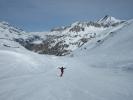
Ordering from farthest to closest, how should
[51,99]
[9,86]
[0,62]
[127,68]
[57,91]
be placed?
[127,68] → [0,62] → [9,86] → [57,91] → [51,99]

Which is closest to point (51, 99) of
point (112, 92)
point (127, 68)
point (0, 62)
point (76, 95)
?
point (76, 95)

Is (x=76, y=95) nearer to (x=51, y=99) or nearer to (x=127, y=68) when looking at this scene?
(x=51, y=99)

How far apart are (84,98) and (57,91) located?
3.38 meters

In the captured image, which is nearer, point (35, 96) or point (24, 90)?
point (35, 96)

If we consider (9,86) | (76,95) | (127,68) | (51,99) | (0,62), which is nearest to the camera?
(51,99)

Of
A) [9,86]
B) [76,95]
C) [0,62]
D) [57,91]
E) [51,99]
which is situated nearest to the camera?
[51,99]

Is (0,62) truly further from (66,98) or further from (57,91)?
(66,98)

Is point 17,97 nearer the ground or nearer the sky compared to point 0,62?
nearer the ground

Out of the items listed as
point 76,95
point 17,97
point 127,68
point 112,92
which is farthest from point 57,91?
point 127,68

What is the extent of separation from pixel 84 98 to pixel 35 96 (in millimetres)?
4374

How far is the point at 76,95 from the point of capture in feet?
63.9

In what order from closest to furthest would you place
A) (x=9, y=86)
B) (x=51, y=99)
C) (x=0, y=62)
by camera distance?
(x=51, y=99), (x=9, y=86), (x=0, y=62)

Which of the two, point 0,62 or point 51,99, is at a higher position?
point 0,62

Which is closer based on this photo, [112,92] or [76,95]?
[76,95]
